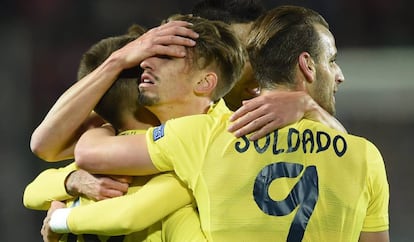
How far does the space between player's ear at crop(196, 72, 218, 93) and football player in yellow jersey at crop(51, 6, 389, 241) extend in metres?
0.10

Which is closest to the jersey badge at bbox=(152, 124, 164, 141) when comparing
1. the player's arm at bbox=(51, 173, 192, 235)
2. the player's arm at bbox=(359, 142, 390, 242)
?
the player's arm at bbox=(51, 173, 192, 235)

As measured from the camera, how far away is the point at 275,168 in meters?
2.61

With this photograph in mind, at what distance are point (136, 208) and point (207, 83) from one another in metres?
0.47

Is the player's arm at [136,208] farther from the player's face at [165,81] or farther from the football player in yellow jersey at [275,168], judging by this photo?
the player's face at [165,81]

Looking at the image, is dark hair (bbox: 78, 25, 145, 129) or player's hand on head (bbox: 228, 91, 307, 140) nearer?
player's hand on head (bbox: 228, 91, 307, 140)

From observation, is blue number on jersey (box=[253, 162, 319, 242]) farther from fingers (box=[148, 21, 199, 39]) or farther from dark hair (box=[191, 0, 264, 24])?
dark hair (box=[191, 0, 264, 24])

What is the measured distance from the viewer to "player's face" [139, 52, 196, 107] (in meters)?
2.77

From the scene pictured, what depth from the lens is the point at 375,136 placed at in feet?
20.4

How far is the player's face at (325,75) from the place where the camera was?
109 inches

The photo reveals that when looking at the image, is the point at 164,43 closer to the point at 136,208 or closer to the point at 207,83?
the point at 207,83

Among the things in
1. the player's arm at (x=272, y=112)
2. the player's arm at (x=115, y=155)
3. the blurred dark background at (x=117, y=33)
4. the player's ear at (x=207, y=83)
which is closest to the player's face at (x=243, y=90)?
the player's ear at (x=207, y=83)

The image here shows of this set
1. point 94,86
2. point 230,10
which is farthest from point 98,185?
point 230,10

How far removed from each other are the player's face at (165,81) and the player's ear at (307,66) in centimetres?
34
